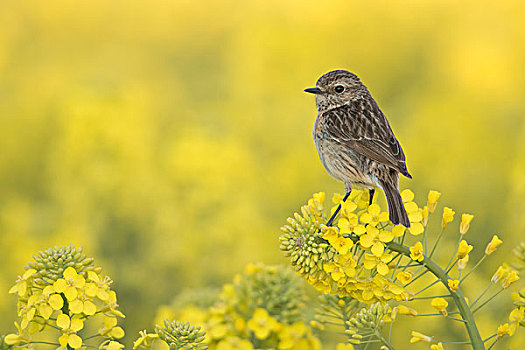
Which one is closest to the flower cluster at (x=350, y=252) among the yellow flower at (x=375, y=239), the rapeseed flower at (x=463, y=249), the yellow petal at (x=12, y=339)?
the yellow flower at (x=375, y=239)

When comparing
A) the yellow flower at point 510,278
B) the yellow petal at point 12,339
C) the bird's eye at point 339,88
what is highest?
the bird's eye at point 339,88

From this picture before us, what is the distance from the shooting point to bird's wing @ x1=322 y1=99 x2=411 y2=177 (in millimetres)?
2452

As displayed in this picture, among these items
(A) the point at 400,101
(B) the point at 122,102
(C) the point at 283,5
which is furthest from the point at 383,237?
(C) the point at 283,5

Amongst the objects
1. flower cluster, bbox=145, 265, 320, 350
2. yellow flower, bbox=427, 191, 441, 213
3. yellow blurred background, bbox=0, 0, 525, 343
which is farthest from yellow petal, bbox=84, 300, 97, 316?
yellow blurred background, bbox=0, 0, 525, 343

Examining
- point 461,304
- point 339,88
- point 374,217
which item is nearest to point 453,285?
point 461,304

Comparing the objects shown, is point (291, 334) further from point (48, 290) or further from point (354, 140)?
point (354, 140)

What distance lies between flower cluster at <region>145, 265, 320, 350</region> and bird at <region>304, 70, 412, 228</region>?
11.3 inches

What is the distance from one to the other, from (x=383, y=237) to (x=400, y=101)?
595 cm

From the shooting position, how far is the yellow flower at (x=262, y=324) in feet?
6.43

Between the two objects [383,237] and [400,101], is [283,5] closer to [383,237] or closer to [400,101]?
[400,101]

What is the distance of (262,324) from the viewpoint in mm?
1973

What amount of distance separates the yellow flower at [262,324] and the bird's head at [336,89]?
4.12 feet

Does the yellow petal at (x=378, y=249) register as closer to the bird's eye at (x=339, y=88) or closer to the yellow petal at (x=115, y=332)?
the yellow petal at (x=115, y=332)

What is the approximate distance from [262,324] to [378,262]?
1.52 feet
